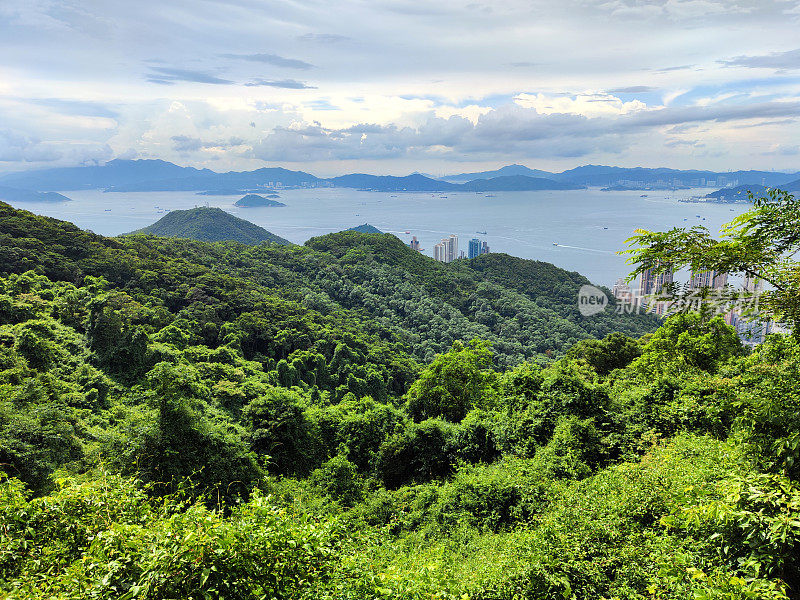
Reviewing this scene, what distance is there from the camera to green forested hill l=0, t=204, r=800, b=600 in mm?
3438

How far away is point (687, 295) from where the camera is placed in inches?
181

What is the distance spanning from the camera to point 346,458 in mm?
12797

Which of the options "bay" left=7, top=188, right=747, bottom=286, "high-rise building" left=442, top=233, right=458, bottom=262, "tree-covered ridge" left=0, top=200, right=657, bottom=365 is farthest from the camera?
"bay" left=7, top=188, right=747, bottom=286

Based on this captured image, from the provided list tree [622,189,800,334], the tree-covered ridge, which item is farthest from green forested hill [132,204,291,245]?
tree [622,189,800,334]

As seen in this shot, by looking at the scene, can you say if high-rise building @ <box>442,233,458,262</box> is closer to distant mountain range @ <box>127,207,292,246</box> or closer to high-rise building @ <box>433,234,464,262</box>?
high-rise building @ <box>433,234,464,262</box>

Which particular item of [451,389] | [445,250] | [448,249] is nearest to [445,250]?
[445,250]

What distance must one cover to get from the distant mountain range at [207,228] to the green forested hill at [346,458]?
56.2 metres

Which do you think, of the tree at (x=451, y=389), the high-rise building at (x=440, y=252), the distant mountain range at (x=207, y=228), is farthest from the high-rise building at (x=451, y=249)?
the tree at (x=451, y=389)

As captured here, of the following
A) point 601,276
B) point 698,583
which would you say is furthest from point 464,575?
point 601,276

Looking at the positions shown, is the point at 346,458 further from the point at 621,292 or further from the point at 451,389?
the point at 621,292

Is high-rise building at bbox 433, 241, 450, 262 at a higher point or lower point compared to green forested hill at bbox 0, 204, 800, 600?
higher

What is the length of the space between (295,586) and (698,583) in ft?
10.9

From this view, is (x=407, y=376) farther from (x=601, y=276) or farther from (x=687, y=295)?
(x=601, y=276)

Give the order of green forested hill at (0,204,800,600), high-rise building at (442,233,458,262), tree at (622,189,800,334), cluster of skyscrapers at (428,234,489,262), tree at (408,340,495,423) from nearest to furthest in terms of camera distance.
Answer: green forested hill at (0,204,800,600)
tree at (622,189,800,334)
tree at (408,340,495,423)
cluster of skyscrapers at (428,234,489,262)
high-rise building at (442,233,458,262)
